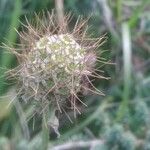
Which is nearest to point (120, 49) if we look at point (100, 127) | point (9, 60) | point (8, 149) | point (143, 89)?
point (143, 89)

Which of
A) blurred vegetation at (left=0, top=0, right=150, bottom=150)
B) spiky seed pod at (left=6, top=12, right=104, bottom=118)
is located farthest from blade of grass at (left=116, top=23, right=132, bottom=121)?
spiky seed pod at (left=6, top=12, right=104, bottom=118)

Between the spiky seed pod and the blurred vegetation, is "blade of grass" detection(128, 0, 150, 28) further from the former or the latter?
the spiky seed pod

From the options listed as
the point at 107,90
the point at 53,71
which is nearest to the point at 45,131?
the point at 53,71

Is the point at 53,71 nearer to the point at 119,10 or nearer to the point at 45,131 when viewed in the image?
the point at 45,131

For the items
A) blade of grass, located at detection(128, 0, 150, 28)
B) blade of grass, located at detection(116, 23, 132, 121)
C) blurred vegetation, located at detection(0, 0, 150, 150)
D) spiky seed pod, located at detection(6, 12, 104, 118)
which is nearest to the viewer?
spiky seed pod, located at detection(6, 12, 104, 118)

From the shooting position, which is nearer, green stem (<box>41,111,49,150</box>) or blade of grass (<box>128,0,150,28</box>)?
green stem (<box>41,111,49,150</box>)

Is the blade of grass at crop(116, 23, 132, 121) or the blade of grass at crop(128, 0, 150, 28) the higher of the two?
the blade of grass at crop(128, 0, 150, 28)

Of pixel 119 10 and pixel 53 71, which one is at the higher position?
pixel 119 10

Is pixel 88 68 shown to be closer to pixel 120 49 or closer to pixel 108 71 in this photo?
pixel 108 71
